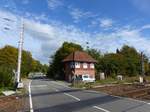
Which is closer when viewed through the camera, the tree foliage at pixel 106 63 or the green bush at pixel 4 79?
the green bush at pixel 4 79

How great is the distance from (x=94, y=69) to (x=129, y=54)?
3013cm

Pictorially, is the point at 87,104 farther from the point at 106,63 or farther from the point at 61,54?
the point at 61,54

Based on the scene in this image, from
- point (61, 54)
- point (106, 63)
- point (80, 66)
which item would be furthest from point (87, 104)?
point (61, 54)

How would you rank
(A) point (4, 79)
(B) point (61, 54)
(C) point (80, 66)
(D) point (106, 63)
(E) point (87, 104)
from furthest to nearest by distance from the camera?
(B) point (61, 54), (D) point (106, 63), (C) point (80, 66), (A) point (4, 79), (E) point (87, 104)

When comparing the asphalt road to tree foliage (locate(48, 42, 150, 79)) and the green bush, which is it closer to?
the green bush

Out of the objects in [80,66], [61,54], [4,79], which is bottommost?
[4,79]

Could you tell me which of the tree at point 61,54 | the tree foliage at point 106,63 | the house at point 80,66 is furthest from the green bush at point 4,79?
the tree at point 61,54

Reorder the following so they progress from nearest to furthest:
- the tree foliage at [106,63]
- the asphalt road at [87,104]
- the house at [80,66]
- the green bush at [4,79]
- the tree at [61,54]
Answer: the asphalt road at [87,104], the green bush at [4,79], the house at [80,66], the tree foliage at [106,63], the tree at [61,54]

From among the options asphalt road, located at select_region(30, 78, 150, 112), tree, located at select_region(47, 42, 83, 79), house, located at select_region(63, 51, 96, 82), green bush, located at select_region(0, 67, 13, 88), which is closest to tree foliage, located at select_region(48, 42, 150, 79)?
tree, located at select_region(47, 42, 83, 79)

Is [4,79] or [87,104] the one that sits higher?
[4,79]

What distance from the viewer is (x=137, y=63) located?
325ft

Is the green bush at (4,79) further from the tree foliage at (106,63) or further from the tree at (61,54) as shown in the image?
the tree at (61,54)

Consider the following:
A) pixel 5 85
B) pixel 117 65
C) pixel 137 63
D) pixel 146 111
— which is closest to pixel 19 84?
pixel 5 85

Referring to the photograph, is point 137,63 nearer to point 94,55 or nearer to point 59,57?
point 94,55
